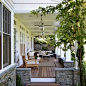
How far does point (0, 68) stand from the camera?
11.4 feet

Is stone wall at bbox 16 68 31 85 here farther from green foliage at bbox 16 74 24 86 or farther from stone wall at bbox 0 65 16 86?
stone wall at bbox 0 65 16 86

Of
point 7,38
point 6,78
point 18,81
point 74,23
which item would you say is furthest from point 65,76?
point 74,23

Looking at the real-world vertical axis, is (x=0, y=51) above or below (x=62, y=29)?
below

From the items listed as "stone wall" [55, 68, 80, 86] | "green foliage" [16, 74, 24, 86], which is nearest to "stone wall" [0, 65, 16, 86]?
"green foliage" [16, 74, 24, 86]

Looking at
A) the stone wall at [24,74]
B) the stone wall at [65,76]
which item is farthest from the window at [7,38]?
the stone wall at [65,76]

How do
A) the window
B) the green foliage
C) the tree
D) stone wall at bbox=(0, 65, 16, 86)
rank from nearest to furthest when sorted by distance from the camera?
the tree < stone wall at bbox=(0, 65, 16, 86) < the window < the green foliage

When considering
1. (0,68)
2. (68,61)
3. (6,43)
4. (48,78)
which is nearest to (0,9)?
(6,43)

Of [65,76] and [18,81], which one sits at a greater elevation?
[65,76]

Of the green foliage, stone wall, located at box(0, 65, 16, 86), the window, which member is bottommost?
the green foliage

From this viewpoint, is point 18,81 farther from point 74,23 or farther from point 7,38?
point 74,23

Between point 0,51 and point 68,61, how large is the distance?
4893 millimetres

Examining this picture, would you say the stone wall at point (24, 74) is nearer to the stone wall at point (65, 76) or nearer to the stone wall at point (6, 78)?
the stone wall at point (6, 78)

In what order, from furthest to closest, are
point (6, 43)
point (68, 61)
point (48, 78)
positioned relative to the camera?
point (68, 61), point (48, 78), point (6, 43)

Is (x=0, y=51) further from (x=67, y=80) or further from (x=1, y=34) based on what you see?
(x=67, y=80)
